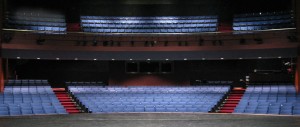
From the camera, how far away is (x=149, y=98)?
2142 centimetres

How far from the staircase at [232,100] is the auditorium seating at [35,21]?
10674 millimetres

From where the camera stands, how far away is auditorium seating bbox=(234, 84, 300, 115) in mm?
18219

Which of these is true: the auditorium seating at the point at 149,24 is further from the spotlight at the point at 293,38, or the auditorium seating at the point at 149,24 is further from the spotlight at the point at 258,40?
the spotlight at the point at 293,38

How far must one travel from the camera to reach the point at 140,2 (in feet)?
89.6

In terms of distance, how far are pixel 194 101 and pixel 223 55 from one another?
4.31 metres

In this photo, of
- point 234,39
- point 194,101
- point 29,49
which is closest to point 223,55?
point 234,39

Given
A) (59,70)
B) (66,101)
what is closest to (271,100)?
(66,101)

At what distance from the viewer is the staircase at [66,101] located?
20.3 metres

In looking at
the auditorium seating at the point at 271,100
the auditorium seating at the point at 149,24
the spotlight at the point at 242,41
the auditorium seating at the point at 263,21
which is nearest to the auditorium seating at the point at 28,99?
the auditorium seating at the point at 149,24

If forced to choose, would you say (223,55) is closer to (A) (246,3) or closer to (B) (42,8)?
(A) (246,3)

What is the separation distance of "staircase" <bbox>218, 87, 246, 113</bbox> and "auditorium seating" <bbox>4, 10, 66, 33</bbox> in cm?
1067

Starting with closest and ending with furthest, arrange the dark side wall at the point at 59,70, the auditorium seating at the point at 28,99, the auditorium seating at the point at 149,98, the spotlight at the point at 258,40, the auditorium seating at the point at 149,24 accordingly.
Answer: the auditorium seating at the point at 28,99, the auditorium seating at the point at 149,98, the spotlight at the point at 258,40, the auditorium seating at the point at 149,24, the dark side wall at the point at 59,70

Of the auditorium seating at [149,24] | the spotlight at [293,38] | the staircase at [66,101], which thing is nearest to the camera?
the staircase at [66,101]

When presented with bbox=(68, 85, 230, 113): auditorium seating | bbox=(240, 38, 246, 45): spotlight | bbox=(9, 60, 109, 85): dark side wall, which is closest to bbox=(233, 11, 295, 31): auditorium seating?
bbox=(240, 38, 246, 45): spotlight
